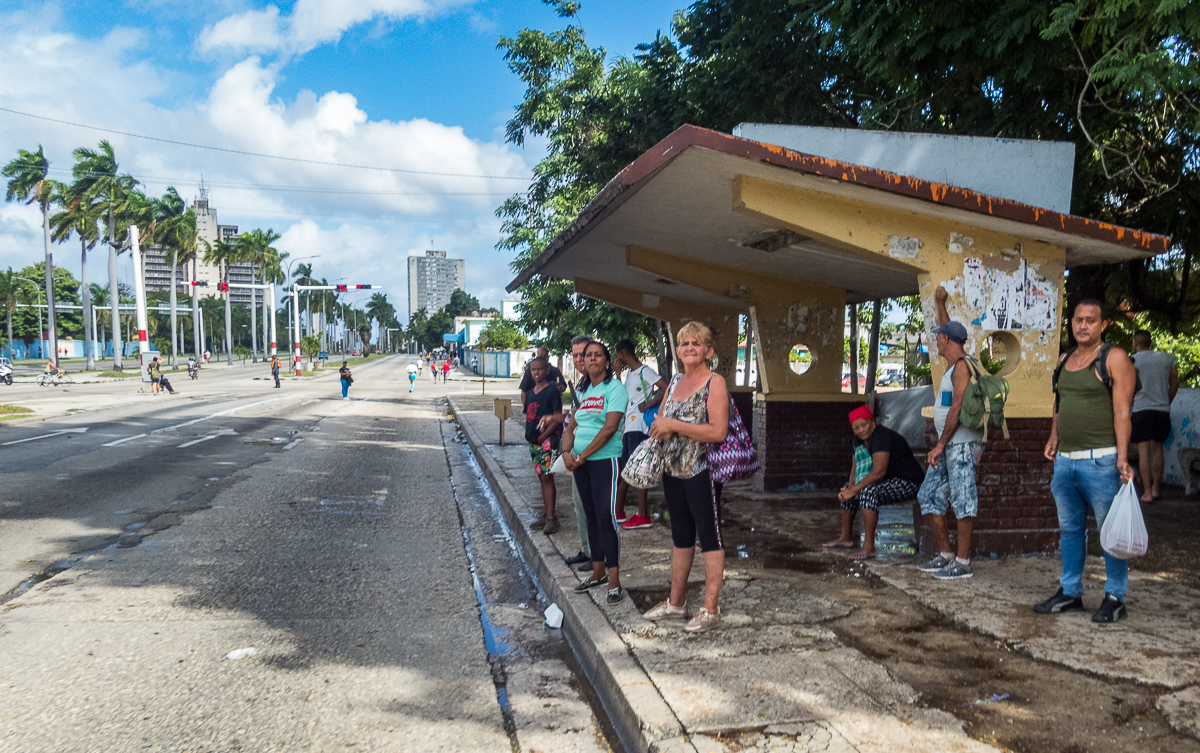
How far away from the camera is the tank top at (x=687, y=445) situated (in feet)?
14.3

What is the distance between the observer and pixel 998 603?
493 cm

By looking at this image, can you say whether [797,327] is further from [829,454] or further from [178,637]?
[178,637]

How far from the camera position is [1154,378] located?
8.19 metres

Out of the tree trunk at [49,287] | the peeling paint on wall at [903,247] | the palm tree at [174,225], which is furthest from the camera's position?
the palm tree at [174,225]

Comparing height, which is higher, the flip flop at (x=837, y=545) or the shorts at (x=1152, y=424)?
the shorts at (x=1152, y=424)

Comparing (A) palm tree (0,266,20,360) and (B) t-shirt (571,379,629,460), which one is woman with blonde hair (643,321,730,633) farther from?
(A) palm tree (0,266,20,360)

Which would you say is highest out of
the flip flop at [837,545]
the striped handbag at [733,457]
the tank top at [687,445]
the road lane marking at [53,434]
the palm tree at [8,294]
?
the palm tree at [8,294]

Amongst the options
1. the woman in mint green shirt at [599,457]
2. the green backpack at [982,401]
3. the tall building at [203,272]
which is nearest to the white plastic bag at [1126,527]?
the green backpack at [982,401]

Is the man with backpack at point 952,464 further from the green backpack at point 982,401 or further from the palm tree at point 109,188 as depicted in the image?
the palm tree at point 109,188

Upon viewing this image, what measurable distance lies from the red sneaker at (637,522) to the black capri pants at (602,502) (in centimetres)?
202

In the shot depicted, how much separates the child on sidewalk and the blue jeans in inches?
145

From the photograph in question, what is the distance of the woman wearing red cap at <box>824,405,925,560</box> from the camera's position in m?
6.03

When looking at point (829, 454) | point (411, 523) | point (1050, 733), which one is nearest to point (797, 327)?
point (829, 454)

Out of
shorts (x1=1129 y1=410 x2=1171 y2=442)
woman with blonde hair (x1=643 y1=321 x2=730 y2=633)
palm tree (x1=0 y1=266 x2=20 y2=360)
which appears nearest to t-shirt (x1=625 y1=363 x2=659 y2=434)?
woman with blonde hair (x1=643 y1=321 x2=730 y2=633)
